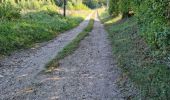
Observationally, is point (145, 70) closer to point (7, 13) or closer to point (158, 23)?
point (158, 23)

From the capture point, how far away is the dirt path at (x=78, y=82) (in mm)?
10188

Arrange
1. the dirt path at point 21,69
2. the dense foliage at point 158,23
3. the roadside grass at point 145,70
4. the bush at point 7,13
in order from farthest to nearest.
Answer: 1. the bush at point 7,13
2. the dense foliage at point 158,23
3. the dirt path at point 21,69
4. the roadside grass at point 145,70

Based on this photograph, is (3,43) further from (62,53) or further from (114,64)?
(114,64)

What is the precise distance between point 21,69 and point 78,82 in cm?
325

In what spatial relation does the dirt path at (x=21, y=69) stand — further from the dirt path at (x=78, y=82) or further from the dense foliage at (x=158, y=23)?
the dense foliage at (x=158, y=23)

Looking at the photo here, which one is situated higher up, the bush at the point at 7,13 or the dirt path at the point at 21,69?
the bush at the point at 7,13

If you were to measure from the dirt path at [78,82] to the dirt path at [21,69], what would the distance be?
11.4 inches

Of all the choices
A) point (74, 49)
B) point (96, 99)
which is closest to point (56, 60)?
point (74, 49)

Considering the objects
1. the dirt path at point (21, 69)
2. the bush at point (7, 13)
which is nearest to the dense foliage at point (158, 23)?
the dirt path at point (21, 69)

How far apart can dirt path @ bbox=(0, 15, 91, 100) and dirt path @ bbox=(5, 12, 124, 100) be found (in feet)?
0.95

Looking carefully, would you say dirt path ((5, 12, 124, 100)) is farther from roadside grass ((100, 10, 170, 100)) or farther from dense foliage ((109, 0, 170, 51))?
dense foliage ((109, 0, 170, 51))

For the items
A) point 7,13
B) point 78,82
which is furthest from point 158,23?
point 7,13

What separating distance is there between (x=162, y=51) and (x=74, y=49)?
282 inches

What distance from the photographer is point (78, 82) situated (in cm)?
1177
